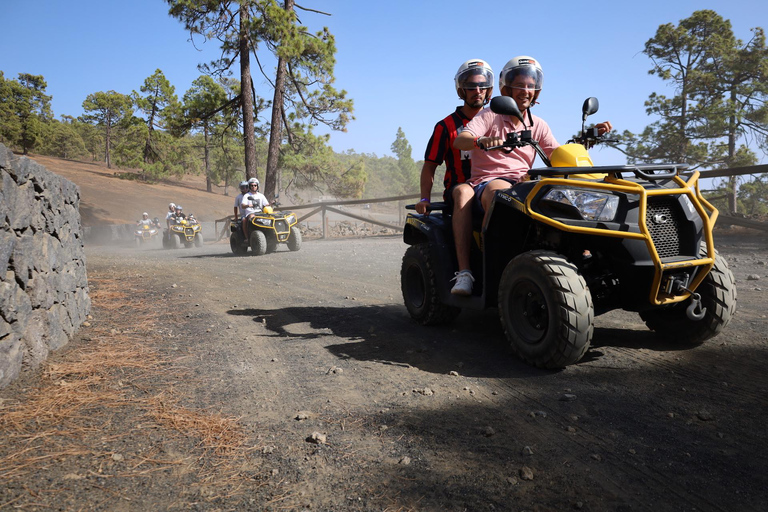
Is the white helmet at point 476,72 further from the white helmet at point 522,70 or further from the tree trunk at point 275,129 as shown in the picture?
the tree trunk at point 275,129

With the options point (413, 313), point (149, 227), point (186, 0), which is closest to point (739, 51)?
point (186, 0)

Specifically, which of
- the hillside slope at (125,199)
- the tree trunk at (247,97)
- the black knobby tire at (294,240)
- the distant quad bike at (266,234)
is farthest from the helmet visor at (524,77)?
the hillside slope at (125,199)

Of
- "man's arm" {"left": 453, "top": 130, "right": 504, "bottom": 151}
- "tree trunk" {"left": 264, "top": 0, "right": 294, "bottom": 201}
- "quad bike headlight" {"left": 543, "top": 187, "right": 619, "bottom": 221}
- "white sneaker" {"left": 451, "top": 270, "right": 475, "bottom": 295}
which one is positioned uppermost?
"tree trunk" {"left": 264, "top": 0, "right": 294, "bottom": 201}

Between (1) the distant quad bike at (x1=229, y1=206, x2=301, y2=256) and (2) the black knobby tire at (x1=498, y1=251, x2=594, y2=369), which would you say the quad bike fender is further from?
(1) the distant quad bike at (x1=229, y1=206, x2=301, y2=256)

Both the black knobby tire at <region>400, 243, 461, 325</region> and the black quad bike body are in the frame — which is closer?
the black knobby tire at <region>400, 243, 461, 325</region>

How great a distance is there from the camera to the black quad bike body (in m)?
20.8

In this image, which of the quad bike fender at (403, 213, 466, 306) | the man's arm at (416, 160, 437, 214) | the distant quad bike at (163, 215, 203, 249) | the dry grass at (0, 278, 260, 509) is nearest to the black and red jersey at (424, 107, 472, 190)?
the man's arm at (416, 160, 437, 214)

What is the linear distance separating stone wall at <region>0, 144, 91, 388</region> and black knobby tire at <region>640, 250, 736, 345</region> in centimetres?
408

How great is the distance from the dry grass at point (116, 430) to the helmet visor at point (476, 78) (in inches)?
126

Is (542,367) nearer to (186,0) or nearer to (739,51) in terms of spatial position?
(186,0)

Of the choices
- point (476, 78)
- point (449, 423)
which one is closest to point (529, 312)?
point (449, 423)

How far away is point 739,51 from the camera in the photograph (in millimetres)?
20906

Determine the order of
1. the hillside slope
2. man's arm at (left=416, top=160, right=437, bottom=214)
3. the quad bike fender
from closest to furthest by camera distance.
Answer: the quad bike fender
man's arm at (left=416, top=160, right=437, bottom=214)
the hillside slope

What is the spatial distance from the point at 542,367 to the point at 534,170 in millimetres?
1231
